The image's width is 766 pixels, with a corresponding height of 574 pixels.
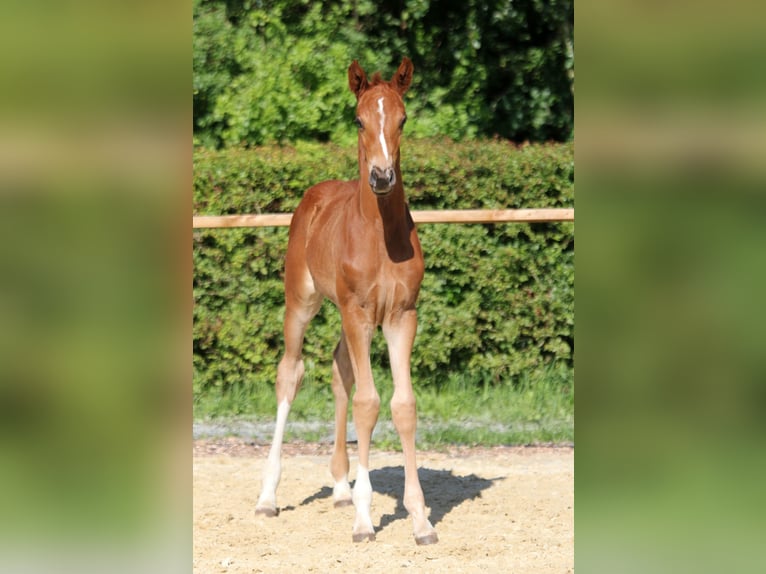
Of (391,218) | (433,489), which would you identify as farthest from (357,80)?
(433,489)

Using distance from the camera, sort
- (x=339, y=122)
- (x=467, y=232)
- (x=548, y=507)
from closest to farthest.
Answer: (x=548, y=507) → (x=467, y=232) → (x=339, y=122)

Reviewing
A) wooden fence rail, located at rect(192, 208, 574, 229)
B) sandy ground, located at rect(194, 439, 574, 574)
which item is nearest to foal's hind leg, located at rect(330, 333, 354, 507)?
sandy ground, located at rect(194, 439, 574, 574)

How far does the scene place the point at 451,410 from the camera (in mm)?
8188

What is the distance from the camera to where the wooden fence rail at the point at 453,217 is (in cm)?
762

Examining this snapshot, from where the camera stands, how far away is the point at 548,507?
5848mm

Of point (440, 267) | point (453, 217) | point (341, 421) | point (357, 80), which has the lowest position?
point (341, 421)

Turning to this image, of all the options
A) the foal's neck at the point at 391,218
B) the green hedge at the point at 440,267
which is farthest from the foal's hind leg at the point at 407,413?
the green hedge at the point at 440,267

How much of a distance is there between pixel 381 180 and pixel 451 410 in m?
4.02

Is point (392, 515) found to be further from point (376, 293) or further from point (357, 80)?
point (357, 80)
